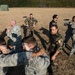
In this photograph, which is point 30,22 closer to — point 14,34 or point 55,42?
point 14,34

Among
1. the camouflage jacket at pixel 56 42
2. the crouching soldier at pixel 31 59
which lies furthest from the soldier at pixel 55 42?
the crouching soldier at pixel 31 59

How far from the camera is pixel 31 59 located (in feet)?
15.5

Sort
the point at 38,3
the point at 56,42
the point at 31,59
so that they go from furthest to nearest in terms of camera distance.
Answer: the point at 38,3 → the point at 56,42 → the point at 31,59

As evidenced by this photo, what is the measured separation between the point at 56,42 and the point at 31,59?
338 centimetres

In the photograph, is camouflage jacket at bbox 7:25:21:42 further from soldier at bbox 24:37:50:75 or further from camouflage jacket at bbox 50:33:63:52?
soldier at bbox 24:37:50:75

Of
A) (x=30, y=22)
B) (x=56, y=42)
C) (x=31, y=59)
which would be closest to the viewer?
(x=31, y=59)

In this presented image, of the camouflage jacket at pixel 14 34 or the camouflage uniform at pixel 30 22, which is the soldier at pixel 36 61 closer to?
the camouflage jacket at pixel 14 34

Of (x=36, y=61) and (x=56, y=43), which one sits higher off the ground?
(x=36, y=61)

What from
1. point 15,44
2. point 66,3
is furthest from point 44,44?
point 66,3

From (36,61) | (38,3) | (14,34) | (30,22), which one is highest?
(36,61)

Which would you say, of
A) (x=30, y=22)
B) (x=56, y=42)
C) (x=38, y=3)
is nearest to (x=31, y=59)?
(x=56, y=42)

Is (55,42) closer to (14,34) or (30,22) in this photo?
(14,34)

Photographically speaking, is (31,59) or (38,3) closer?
(31,59)

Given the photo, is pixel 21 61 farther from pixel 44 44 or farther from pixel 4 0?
pixel 4 0
